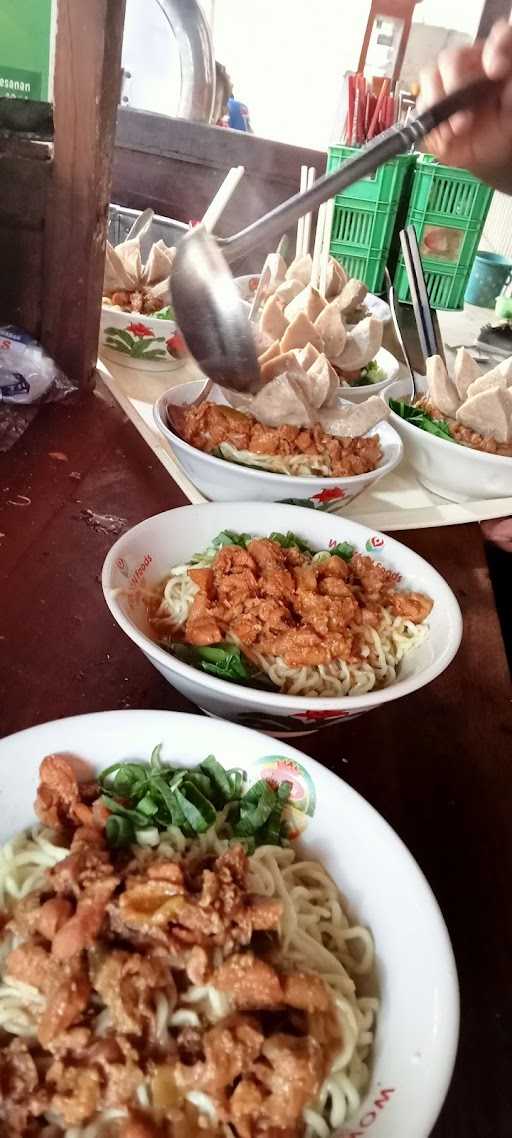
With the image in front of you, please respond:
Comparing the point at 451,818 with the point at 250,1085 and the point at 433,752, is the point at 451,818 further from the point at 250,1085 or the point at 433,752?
the point at 250,1085

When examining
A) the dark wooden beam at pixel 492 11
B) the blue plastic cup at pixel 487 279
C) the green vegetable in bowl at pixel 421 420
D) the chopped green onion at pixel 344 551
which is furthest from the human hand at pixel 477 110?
the blue plastic cup at pixel 487 279

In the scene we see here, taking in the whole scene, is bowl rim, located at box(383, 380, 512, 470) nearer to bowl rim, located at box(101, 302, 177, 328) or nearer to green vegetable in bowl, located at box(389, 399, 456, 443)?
green vegetable in bowl, located at box(389, 399, 456, 443)

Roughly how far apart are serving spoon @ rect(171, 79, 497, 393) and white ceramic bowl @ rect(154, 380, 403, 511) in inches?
7.2

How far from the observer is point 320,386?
190cm

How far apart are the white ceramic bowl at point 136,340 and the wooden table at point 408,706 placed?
628mm

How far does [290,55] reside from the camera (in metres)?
4.63

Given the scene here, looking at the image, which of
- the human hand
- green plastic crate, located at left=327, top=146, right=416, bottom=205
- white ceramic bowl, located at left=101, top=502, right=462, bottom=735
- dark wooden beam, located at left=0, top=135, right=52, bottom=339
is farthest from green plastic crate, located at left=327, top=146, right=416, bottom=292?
white ceramic bowl, located at left=101, top=502, right=462, bottom=735

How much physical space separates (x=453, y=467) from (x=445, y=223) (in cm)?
222

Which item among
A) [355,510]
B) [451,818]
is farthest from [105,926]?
[355,510]

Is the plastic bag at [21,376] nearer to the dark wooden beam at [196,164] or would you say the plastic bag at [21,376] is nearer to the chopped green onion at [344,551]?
the chopped green onion at [344,551]

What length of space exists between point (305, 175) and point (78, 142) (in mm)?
982

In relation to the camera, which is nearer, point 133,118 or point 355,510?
point 355,510

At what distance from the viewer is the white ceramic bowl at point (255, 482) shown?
162cm

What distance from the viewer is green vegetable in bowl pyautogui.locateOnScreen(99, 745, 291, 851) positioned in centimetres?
90
